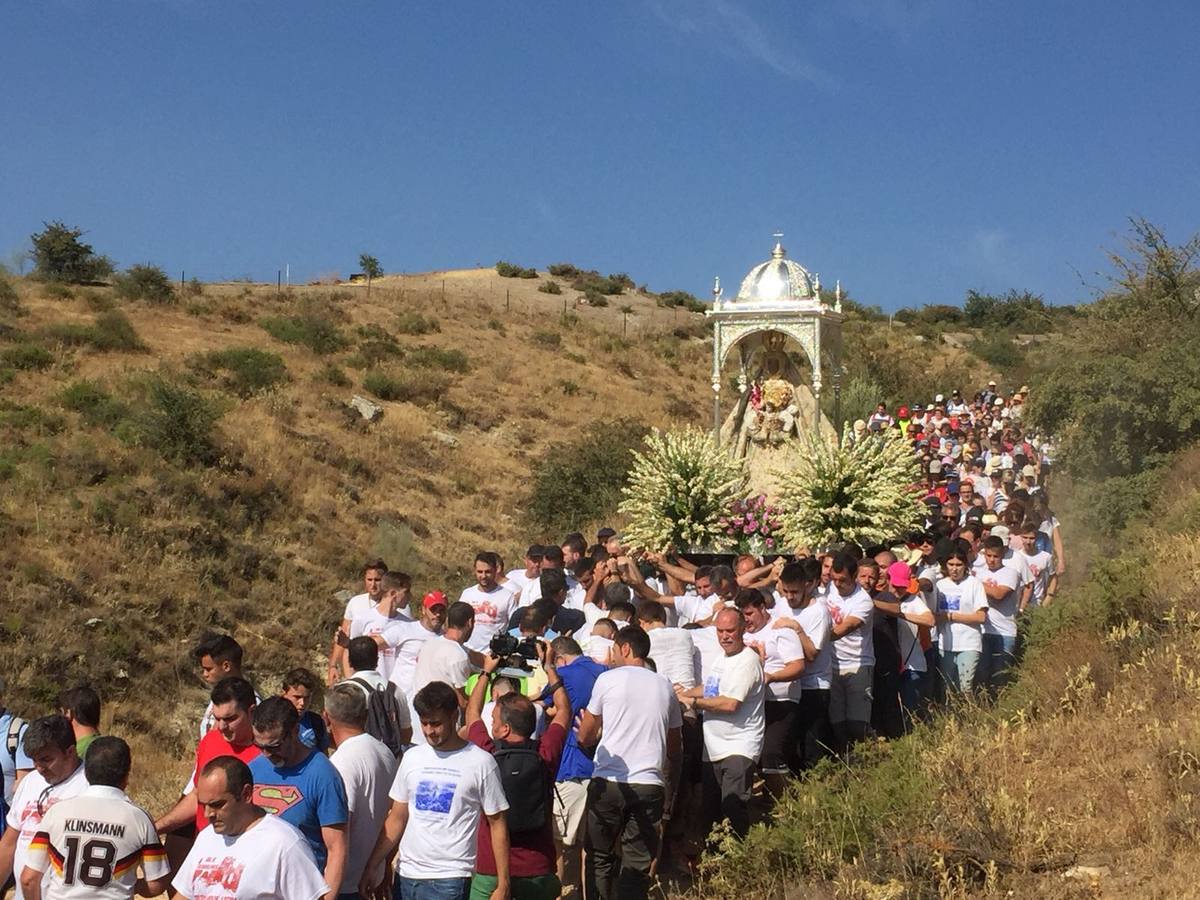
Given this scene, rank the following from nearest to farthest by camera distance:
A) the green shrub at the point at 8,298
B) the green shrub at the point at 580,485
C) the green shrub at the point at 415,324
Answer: the green shrub at the point at 580,485 → the green shrub at the point at 8,298 → the green shrub at the point at 415,324

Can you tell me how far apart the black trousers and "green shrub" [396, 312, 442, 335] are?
37745mm

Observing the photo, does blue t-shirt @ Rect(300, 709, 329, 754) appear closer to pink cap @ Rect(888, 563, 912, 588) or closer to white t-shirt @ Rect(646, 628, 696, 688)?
white t-shirt @ Rect(646, 628, 696, 688)

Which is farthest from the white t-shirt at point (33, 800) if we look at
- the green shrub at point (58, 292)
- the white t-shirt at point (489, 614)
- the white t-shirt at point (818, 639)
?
the green shrub at point (58, 292)

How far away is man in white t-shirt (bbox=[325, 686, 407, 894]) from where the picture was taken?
5.60 m

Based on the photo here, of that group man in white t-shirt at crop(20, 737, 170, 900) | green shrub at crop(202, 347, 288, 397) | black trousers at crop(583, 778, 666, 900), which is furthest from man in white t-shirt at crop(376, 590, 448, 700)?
green shrub at crop(202, 347, 288, 397)

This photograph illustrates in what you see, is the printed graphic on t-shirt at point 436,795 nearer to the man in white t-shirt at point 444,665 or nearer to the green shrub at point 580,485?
the man in white t-shirt at point 444,665

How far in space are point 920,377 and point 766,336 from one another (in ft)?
91.3

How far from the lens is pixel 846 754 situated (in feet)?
26.8

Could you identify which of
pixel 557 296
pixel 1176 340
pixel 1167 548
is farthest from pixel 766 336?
pixel 557 296

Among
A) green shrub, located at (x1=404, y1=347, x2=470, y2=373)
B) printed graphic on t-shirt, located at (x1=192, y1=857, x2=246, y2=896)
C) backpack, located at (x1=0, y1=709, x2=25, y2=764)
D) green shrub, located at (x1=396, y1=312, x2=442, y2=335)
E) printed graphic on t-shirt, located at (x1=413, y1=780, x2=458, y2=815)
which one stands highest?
green shrub, located at (x1=396, y1=312, x2=442, y2=335)

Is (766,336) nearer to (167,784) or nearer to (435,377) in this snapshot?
(167,784)

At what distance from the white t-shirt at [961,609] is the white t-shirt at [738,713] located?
292 centimetres

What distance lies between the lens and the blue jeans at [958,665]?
994 cm

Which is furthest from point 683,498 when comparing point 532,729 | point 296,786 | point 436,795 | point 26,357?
point 26,357
